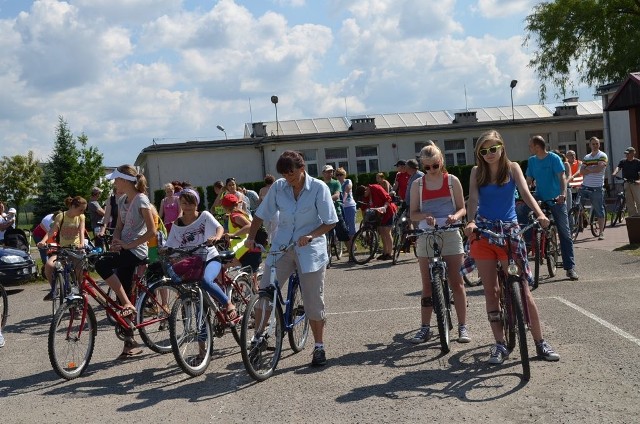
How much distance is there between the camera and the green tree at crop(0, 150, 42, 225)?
266 feet

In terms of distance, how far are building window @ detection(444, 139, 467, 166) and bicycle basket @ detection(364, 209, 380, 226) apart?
32.3 metres

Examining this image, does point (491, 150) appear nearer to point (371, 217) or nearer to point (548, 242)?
point (548, 242)

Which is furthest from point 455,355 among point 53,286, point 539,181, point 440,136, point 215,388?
point 440,136

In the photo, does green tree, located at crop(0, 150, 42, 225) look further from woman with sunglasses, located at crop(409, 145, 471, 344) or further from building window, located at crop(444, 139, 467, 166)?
woman with sunglasses, located at crop(409, 145, 471, 344)

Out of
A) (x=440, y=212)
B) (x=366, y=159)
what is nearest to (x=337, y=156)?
(x=366, y=159)

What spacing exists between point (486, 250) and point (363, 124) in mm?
41593

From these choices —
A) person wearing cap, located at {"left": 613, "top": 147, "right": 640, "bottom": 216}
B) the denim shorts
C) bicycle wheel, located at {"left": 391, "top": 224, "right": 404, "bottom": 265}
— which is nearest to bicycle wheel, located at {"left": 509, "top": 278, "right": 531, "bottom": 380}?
bicycle wheel, located at {"left": 391, "top": 224, "right": 404, "bottom": 265}

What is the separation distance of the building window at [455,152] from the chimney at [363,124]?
4.08 m

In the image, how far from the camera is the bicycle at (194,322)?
25.0ft

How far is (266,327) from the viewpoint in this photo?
24.6 ft

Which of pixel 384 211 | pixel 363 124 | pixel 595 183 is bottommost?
pixel 384 211

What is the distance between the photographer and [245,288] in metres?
9.59

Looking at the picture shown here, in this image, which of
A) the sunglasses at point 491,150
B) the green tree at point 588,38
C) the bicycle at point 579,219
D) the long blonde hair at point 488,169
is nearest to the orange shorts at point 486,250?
the long blonde hair at point 488,169

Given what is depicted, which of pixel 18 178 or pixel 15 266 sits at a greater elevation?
pixel 18 178
